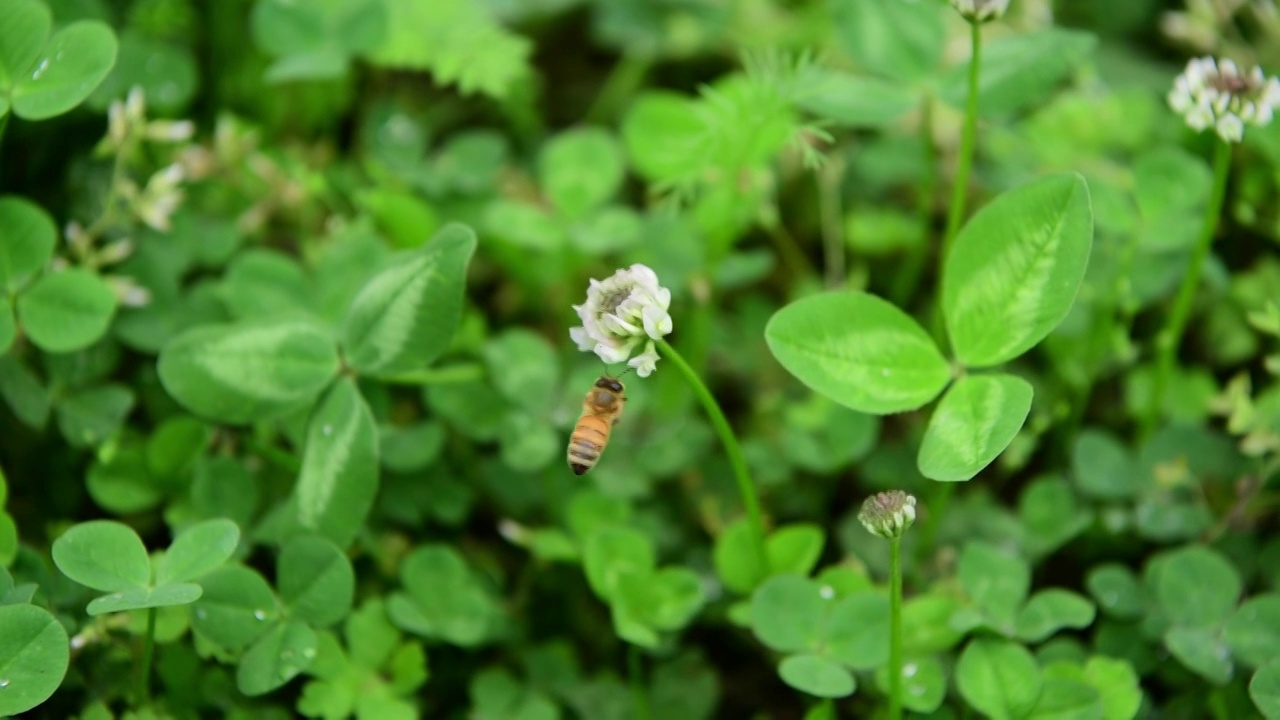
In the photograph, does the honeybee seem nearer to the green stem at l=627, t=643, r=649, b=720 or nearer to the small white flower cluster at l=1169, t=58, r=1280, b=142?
the green stem at l=627, t=643, r=649, b=720

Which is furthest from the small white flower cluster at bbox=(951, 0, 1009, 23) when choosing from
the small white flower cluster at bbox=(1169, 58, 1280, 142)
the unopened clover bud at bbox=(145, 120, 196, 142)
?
the unopened clover bud at bbox=(145, 120, 196, 142)

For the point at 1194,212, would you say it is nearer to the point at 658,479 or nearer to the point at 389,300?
the point at 658,479

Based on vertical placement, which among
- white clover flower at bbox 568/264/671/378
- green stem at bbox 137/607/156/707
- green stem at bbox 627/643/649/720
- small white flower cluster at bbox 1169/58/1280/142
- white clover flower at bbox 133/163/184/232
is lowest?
green stem at bbox 627/643/649/720

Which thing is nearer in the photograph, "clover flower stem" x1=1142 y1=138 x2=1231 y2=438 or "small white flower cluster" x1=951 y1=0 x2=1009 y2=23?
"small white flower cluster" x1=951 y1=0 x2=1009 y2=23

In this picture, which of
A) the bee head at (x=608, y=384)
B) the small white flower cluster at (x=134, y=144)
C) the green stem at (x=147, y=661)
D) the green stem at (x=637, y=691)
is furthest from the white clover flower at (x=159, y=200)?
the green stem at (x=637, y=691)

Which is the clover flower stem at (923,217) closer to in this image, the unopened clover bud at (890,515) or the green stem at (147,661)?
the unopened clover bud at (890,515)
